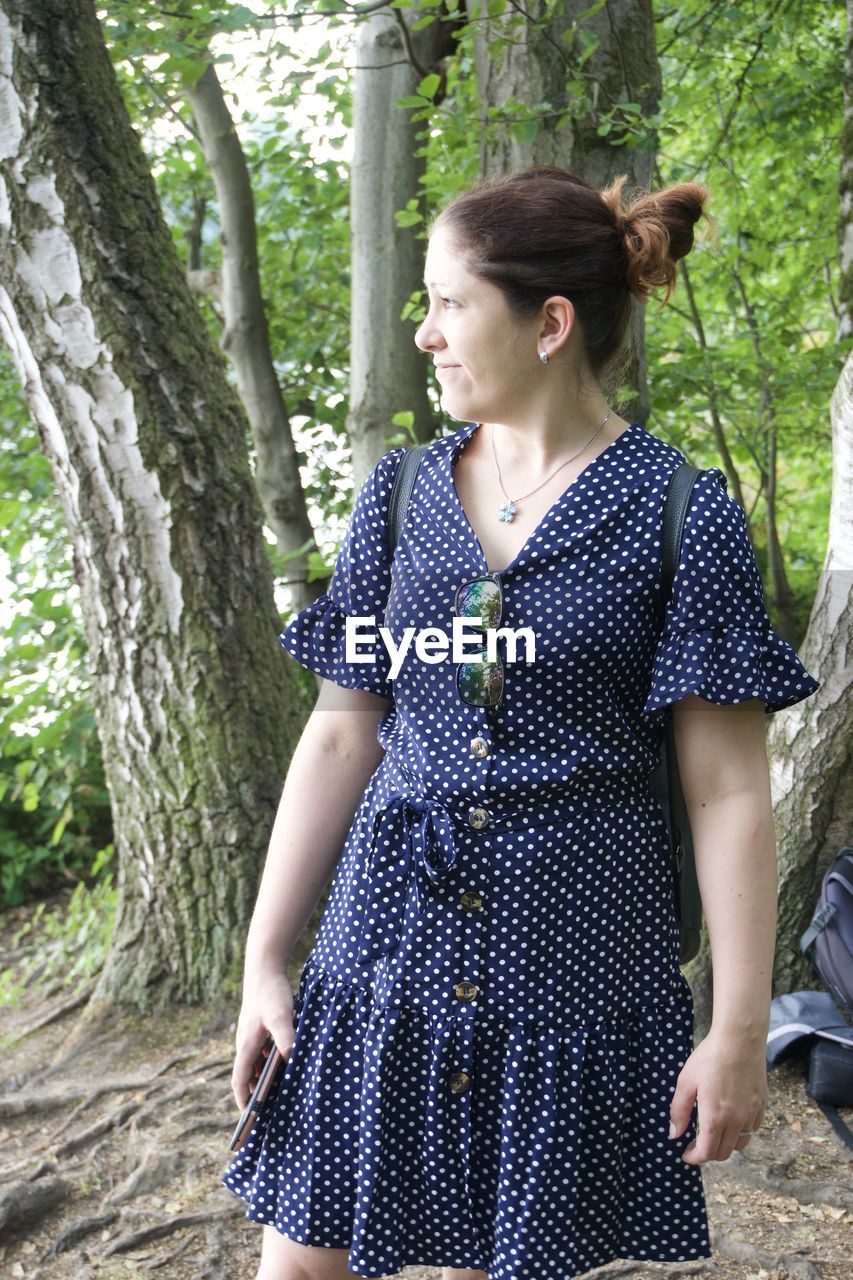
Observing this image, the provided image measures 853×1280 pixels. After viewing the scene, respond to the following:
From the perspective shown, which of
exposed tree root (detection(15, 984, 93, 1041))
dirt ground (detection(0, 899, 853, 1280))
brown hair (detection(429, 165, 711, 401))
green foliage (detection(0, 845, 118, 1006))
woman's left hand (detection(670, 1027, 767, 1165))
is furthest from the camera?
green foliage (detection(0, 845, 118, 1006))

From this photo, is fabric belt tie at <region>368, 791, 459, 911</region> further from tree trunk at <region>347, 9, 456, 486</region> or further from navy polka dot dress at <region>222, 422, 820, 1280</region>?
tree trunk at <region>347, 9, 456, 486</region>

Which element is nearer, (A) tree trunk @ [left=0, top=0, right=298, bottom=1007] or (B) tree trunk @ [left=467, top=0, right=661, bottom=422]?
(B) tree trunk @ [left=467, top=0, right=661, bottom=422]

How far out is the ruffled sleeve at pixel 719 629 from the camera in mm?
1368

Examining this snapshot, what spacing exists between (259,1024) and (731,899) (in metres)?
0.63

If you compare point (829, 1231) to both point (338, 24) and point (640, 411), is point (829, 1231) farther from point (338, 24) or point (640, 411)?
point (338, 24)

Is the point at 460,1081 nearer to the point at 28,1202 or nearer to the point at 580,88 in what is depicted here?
the point at 28,1202

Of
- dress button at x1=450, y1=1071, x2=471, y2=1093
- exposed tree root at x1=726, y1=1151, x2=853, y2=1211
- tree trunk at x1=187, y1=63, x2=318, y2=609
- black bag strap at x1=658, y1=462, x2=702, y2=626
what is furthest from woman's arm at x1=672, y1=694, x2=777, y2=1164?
tree trunk at x1=187, y1=63, x2=318, y2=609

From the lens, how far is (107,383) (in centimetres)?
301

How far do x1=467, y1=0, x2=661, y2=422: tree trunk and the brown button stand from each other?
1.72 metres

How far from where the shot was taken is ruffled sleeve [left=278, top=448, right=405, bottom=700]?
159cm

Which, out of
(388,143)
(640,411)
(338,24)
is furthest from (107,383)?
(388,143)

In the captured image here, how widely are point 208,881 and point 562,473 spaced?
7.03 feet

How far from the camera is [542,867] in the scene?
141cm

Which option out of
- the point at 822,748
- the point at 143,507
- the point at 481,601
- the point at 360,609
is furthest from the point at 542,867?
the point at 143,507
